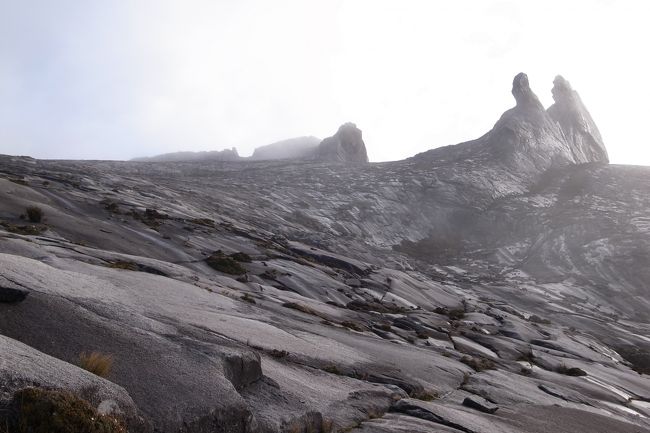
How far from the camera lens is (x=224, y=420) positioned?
8852mm

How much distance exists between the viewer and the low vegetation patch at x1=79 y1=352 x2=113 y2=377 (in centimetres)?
856

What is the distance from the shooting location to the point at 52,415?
618 cm

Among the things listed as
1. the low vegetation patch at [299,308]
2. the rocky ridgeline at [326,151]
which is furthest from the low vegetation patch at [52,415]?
the rocky ridgeline at [326,151]

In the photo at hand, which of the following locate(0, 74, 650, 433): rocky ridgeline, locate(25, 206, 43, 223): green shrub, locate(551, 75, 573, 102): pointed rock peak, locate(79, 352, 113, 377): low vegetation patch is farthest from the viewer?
locate(551, 75, 573, 102): pointed rock peak

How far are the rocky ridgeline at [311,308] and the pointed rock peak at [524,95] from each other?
4119 cm

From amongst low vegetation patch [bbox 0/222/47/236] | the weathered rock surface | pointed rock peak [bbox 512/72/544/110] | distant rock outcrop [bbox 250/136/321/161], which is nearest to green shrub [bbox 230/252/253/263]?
low vegetation patch [bbox 0/222/47/236]

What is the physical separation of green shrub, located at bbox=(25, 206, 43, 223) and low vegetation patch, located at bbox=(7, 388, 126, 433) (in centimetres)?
2276

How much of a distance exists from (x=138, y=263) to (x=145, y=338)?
11.9 m

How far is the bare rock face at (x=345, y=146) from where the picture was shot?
132250mm

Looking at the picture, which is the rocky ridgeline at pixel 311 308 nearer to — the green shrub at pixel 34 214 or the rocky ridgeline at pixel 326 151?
the green shrub at pixel 34 214

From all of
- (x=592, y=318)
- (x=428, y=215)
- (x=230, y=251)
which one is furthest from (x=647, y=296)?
(x=230, y=251)

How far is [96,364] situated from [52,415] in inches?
99.5

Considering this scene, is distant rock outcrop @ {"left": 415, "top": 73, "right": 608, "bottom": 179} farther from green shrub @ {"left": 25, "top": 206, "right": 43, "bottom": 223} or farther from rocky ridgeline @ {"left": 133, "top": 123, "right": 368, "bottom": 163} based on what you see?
green shrub @ {"left": 25, "top": 206, "right": 43, "bottom": 223}

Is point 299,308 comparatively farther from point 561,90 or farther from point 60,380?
point 561,90
